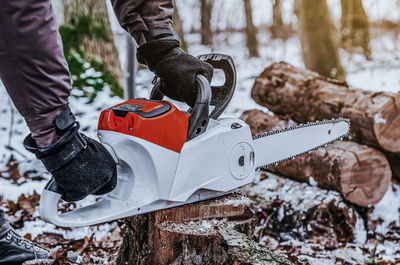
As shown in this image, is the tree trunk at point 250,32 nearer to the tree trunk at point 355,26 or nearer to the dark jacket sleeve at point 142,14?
the tree trunk at point 355,26

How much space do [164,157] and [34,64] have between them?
25.4 inches

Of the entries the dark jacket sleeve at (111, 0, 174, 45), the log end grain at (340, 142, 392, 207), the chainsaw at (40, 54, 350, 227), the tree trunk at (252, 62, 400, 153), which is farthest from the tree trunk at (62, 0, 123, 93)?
the chainsaw at (40, 54, 350, 227)

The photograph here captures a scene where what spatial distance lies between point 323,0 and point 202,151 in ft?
15.9

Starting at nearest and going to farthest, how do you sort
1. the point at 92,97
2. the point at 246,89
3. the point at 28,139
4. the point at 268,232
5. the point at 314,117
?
the point at 28,139 → the point at 268,232 → the point at 314,117 → the point at 92,97 → the point at 246,89

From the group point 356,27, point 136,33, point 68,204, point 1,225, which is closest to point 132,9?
point 136,33

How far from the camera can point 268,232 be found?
294 centimetres

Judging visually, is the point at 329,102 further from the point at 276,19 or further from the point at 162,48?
the point at 276,19

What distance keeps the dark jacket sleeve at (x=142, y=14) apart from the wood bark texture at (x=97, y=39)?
3.92m

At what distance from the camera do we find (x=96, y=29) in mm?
5922

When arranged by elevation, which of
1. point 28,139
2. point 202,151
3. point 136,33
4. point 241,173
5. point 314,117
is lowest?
point 314,117

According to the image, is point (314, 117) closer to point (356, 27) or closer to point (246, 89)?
point (246, 89)

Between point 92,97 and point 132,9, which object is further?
point 92,97

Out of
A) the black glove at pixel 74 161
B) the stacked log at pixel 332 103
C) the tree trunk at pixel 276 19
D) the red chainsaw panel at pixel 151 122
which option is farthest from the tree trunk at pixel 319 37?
the tree trunk at pixel 276 19

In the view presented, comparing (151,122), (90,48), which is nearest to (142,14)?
(151,122)
